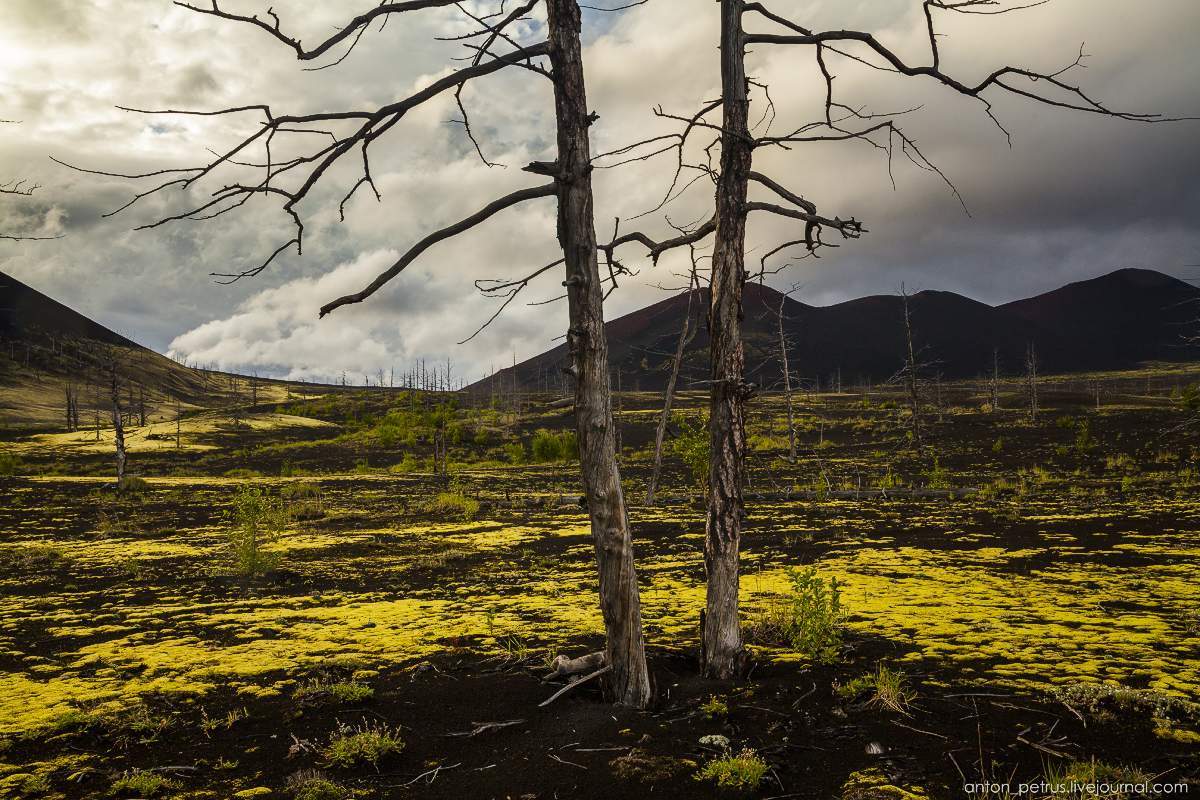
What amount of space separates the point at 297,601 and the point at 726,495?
25.4 ft

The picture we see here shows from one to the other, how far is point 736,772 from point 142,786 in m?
3.72

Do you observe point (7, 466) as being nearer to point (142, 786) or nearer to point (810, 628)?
point (142, 786)

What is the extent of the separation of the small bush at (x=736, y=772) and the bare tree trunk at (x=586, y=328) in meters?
1.21

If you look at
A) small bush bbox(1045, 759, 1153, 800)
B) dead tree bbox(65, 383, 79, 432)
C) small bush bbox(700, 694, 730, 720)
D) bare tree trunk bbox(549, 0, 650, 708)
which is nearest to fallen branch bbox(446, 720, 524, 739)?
bare tree trunk bbox(549, 0, 650, 708)

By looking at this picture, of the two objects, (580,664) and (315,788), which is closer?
(315,788)

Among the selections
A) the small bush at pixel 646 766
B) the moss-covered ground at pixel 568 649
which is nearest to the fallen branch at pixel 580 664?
the moss-covered ground at pixel 568 649

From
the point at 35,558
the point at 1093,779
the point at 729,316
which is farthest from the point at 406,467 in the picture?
the point at 1093,779

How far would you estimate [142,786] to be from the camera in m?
4.16

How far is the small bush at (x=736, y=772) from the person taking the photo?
12.1 feet

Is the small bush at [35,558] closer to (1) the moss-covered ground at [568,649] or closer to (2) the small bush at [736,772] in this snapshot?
(1) the moss-covered ground at [568,649]

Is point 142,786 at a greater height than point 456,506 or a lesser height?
greater

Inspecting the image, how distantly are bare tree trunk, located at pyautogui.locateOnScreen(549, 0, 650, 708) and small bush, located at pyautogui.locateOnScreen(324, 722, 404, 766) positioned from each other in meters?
1.75

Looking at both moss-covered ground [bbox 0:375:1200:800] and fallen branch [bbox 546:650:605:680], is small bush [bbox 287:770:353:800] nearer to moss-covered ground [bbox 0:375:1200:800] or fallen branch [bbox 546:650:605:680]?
moss-covered ground [bbox 0:375:1200:800]

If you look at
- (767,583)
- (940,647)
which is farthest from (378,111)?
(767,583)
